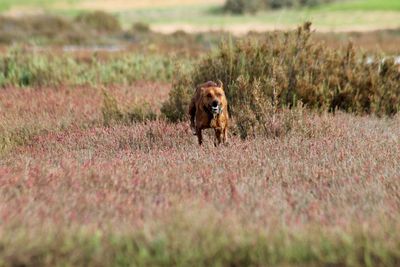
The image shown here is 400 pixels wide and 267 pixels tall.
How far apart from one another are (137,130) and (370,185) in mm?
3991

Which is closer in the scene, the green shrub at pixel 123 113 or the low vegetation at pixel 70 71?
the green shrub at pixel 123 113

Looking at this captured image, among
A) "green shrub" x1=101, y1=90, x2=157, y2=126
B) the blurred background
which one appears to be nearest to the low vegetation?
the blurred background

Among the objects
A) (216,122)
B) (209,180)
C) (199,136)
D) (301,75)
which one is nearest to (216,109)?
(216,122)

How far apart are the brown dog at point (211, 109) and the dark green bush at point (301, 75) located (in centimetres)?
222

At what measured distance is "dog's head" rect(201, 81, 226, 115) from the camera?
771 centimetres

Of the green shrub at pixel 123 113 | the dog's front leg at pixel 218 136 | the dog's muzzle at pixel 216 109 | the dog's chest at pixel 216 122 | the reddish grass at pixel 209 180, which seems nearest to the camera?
the reddish grass at pixel 209 180

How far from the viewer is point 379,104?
11.5 metres

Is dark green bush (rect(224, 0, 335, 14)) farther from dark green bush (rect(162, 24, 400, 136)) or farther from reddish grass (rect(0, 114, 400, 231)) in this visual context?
reddish grass (rect(0, 114, 400, 231))

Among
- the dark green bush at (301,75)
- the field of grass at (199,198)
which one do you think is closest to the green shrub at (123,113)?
the dark green bush at (301,75)

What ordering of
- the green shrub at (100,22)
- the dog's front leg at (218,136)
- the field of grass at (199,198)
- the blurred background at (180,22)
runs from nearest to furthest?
the field of grass at (199,198) < the dog's front leg at (218,136) < the blurred background at (180,22) < the green shrub at (100,22)

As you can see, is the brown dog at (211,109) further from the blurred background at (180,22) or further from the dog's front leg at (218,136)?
the blurred background at (180,22)

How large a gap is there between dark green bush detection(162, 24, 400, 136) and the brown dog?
2221 mm

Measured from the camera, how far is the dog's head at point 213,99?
7715mm

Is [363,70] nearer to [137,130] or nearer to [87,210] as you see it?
[137,130]
